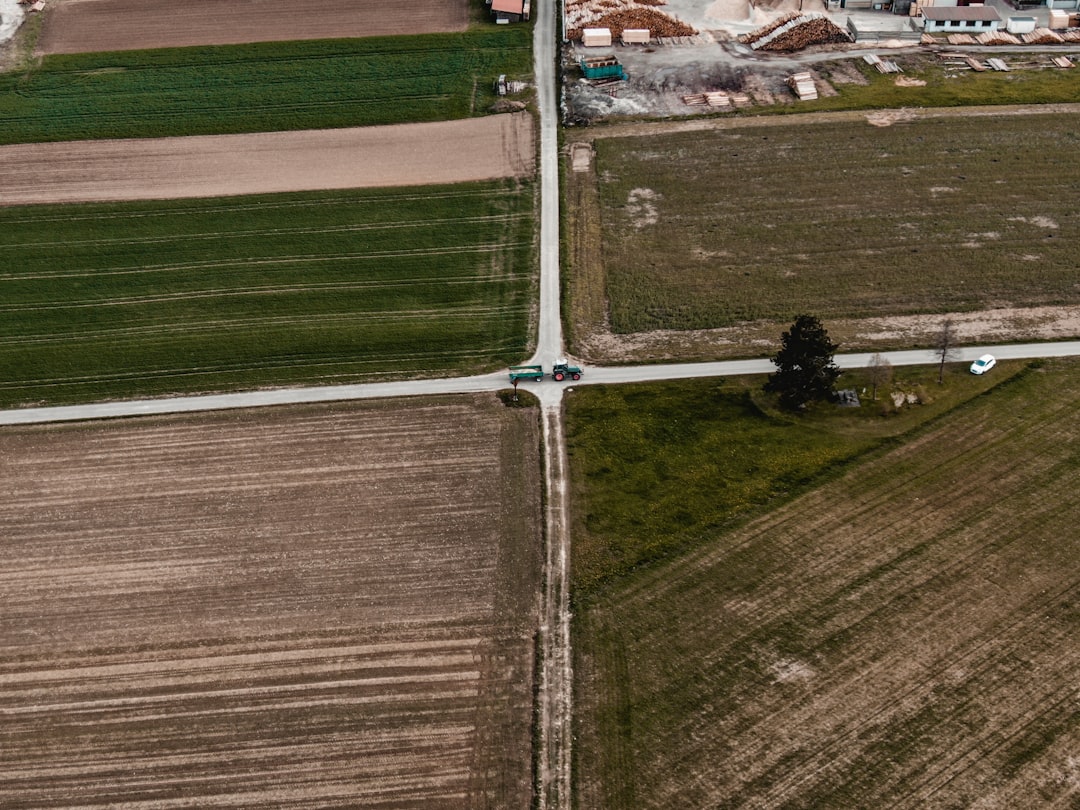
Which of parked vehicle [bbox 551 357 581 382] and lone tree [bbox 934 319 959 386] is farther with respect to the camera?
parked vehicle [bbox 551 357 581 382]

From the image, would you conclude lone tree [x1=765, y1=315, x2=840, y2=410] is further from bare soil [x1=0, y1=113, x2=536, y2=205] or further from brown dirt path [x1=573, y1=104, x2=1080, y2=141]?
brown dirt path [x1=573, y1=104, x2=1080, y2=141]

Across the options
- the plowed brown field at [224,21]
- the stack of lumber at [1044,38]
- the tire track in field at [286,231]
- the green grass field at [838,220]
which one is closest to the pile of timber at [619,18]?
the plowed brown field at [224,21]

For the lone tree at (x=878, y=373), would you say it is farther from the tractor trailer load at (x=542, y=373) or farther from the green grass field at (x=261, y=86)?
the green grass field at (x=261, y=86)

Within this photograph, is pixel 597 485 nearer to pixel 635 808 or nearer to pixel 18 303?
pixel 635 808

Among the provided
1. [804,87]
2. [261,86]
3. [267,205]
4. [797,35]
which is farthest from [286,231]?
[797,35]

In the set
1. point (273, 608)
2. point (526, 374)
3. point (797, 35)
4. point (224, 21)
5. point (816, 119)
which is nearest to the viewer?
point (273, 608)

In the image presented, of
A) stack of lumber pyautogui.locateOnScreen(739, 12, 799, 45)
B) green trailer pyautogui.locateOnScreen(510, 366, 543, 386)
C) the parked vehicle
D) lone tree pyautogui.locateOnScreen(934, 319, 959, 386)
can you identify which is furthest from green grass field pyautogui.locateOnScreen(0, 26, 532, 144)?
lone tree pyautogui.locateOnScreen(934, 319, 959, 386)

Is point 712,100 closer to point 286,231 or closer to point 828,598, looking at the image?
point 286,231
